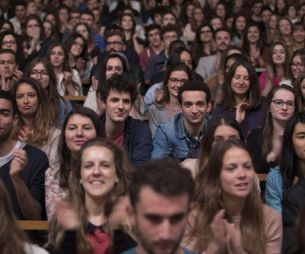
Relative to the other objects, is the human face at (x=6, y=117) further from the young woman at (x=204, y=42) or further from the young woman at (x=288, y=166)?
the young woman at (x=204, y=42)

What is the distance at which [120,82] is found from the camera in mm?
7703

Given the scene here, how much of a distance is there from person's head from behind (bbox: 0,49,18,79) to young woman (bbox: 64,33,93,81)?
2000 mm

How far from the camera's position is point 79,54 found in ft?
39.2

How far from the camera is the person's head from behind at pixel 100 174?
5340 millimetres

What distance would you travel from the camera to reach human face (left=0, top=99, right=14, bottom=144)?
690cm

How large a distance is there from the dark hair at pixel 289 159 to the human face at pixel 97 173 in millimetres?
1453

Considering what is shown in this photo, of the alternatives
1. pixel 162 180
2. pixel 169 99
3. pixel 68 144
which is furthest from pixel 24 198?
pixel 169 99

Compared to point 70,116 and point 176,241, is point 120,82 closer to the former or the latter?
point 70,116

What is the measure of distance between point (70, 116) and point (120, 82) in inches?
→ 41.6

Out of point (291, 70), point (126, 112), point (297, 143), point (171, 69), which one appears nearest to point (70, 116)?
point (126, 112)

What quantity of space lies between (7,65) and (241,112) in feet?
8.20

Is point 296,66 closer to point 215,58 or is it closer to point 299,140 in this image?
point 215,58

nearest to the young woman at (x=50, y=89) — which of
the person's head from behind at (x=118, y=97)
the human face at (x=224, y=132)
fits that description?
the person's head from behind at (x=118, y=97)

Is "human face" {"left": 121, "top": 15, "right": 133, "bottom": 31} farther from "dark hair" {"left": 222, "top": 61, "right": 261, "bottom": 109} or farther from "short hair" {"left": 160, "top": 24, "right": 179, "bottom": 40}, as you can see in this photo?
"dark hair" {"left": 222, "top": 61, "right": 261, "bottom": 109}
